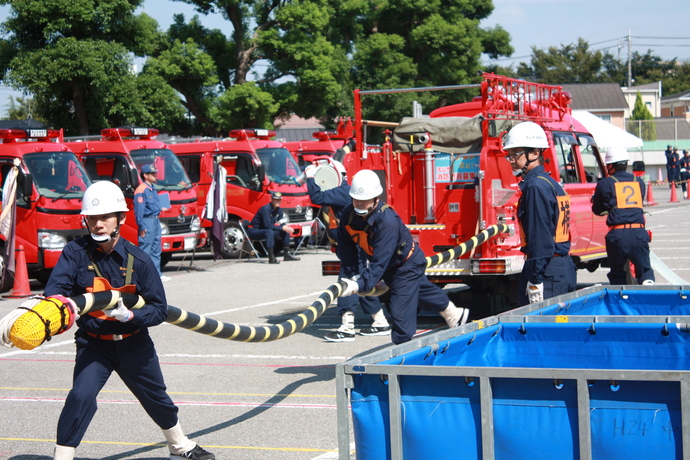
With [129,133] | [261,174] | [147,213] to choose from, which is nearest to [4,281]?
[147,213]

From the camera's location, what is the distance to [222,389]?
25.6ft

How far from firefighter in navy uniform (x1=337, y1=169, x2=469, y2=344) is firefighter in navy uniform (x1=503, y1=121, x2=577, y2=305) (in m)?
0.98

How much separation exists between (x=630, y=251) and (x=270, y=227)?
36.3ft

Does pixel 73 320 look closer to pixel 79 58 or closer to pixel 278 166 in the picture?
pixel 278 166

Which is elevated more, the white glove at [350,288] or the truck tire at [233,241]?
the white glove at [350,288]

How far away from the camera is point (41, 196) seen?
607 inches

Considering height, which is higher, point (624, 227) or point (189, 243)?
point (624, 227)

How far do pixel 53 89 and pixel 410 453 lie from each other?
22.8 metres

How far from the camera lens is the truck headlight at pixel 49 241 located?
15281 millimetres

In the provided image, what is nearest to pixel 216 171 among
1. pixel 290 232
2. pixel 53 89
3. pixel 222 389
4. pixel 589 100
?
pixel 290 232

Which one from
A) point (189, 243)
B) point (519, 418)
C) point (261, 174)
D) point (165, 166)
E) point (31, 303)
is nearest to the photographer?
point (519, 418)

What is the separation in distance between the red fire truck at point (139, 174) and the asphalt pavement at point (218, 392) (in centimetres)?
417

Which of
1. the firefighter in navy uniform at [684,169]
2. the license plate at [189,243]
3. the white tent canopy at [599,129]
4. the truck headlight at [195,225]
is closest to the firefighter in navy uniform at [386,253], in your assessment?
the license plate at [189,243]

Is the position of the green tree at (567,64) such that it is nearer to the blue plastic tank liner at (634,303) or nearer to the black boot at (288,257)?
the black boot at (288,257)
